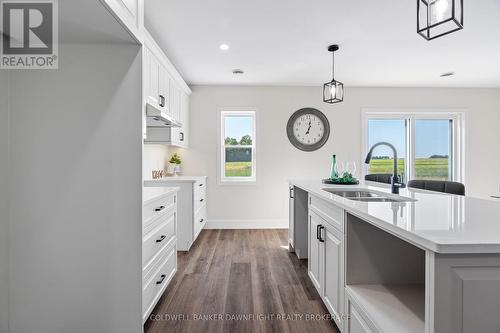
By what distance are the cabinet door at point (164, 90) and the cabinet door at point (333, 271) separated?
7.68 feet

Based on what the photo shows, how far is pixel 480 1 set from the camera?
2.21 meters

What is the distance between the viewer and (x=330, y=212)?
Answer: 1.76 m

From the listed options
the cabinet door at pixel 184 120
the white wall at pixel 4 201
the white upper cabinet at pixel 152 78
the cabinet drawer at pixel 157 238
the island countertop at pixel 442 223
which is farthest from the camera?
the cabinet door at pixel 184 120

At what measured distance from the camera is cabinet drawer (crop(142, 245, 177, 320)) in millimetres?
1728

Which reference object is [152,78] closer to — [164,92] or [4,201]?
[164,92]

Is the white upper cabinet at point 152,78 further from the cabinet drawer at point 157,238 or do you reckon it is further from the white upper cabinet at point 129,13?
the cabinet drawer at point 157,238

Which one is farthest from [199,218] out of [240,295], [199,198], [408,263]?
[408,263]

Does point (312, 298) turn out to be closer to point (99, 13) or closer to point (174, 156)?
point (99, 13)

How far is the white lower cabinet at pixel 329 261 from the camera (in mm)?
1562

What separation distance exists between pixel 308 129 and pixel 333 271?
129 inches

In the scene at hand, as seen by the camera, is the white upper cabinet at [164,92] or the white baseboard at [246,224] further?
the white baseboard at [246,224]

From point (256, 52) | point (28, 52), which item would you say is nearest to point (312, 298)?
point (28, 52)

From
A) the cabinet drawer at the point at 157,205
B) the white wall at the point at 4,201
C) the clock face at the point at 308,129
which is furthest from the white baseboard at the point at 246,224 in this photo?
the white wall at the point at 4,201

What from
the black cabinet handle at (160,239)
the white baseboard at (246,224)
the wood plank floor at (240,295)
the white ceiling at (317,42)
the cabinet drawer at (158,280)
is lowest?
the wood plank floor at (240,295)
